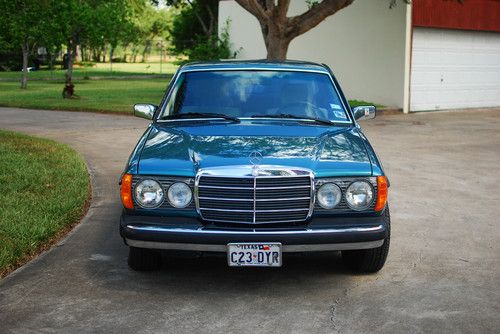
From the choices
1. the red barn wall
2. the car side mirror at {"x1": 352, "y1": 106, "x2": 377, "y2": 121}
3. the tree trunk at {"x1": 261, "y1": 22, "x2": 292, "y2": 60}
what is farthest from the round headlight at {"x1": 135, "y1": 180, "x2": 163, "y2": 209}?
the red barn wall

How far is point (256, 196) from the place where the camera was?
18.1ft

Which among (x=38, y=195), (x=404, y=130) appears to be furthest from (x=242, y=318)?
(x=404, y=130)

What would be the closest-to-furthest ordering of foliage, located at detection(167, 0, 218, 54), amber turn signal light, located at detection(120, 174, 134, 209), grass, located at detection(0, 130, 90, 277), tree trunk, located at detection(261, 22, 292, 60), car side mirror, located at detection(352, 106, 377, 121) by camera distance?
amber turn signal light, located at detection(120, 174, 134, 209) < grass, located at detection(0, 130, 90, 277) < car side mirror, located at detection(352, 106, 377, 121) < tree trunk, located at detection(261, 22, 292, 60) < foliage, located at detection(167, 0, 218, 54)

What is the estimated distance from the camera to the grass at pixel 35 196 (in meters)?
7.08

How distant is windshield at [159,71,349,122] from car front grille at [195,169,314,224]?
4.36 ft

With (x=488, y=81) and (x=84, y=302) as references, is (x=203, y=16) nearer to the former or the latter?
(x=488, y=81)

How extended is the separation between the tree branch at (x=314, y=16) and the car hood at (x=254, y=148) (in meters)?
15.6

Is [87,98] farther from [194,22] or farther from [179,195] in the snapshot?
[194,22]

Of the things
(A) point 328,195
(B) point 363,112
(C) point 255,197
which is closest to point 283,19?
(B) point 363,112

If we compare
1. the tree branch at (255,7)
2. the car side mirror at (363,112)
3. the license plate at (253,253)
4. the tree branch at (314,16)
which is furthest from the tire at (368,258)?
the tree branch at (255,7)

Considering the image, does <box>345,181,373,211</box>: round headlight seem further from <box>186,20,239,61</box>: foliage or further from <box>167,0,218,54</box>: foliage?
<box>167,0,218,54</box>: foliage

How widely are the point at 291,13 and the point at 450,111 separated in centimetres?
691

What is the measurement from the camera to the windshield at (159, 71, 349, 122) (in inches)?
270

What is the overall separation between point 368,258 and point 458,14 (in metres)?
21.2
